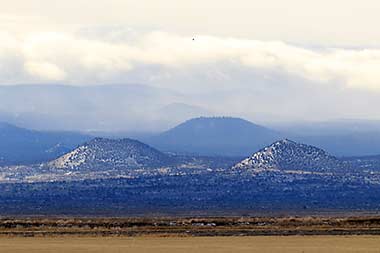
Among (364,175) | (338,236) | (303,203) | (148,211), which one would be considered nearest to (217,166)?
(364,175)

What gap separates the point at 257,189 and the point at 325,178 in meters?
14.1

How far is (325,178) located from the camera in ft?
528

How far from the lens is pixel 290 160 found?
587ft

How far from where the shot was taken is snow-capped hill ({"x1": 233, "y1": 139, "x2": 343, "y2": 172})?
175 meters

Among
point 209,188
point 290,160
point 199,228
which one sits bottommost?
point 199,228
